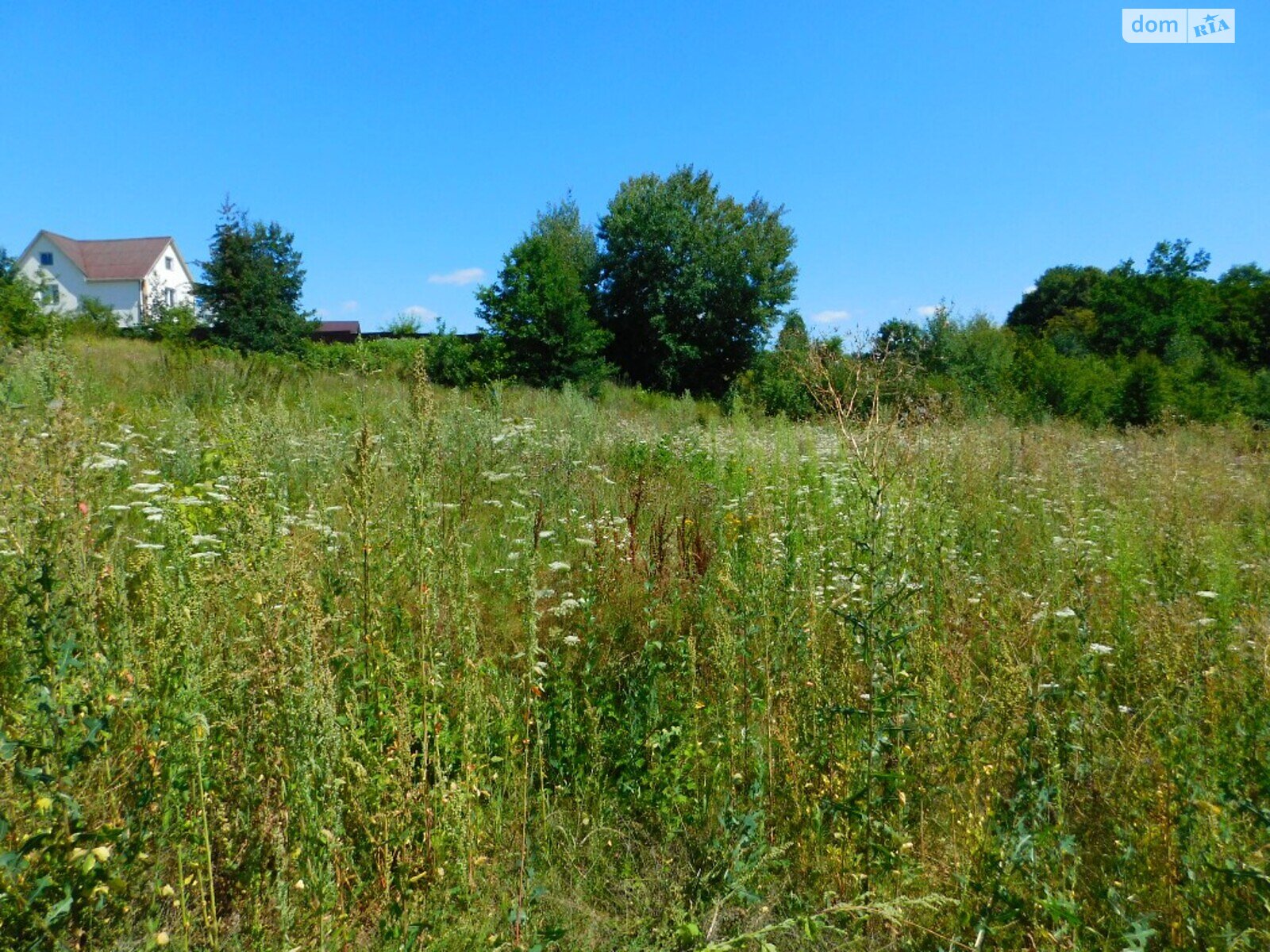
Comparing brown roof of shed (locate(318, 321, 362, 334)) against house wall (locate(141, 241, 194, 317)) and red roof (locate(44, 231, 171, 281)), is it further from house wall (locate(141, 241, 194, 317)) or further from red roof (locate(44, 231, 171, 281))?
red roof (locate(44, 231, 171, 281))

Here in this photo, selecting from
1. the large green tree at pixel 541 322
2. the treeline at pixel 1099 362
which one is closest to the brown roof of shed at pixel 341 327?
the large green tree at pixel 541 322

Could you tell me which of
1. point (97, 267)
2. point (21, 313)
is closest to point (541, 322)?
point (21, 313)

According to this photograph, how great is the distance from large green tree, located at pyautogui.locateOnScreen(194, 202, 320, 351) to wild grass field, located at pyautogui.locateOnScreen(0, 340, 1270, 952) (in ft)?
89.3

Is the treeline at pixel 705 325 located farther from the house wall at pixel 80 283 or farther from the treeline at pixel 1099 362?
the house wall at pixel 80 283

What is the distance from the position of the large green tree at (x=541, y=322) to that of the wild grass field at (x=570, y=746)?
17019mm

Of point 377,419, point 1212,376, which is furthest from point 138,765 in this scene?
point 1212,376

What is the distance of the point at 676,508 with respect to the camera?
568 cm

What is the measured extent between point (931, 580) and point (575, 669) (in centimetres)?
184

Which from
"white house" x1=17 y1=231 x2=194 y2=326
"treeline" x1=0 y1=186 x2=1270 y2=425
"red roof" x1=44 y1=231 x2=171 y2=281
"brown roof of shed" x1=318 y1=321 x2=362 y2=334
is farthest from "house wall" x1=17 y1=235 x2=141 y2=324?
"treeline" x1=0 y1=186 x2=1270 y2=425

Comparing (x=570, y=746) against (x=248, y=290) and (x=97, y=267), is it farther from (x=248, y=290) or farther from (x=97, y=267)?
(x=97, y=267)

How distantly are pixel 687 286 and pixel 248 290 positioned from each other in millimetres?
16523

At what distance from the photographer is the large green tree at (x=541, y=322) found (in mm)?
20594

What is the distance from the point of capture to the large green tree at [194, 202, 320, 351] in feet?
92.5

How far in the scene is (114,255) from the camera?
51.3 m
